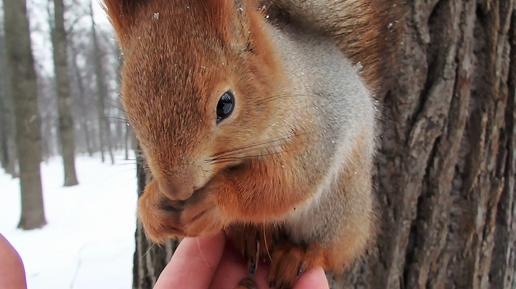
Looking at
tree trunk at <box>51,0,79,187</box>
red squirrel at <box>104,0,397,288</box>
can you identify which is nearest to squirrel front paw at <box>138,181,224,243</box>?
red squirrel at <box>104,0,397,288</box>

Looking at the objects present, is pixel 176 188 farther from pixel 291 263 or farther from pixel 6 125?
pixel 6 125

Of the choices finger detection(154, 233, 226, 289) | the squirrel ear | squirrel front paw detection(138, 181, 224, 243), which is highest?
the squirrel ear

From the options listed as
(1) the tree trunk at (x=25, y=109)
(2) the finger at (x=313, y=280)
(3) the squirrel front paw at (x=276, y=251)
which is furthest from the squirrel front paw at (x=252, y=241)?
(1) the tree trunk at (x=25, y=109)

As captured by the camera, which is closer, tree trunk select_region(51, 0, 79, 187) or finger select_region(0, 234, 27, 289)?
finger select_region(0, 234, 27, 289)

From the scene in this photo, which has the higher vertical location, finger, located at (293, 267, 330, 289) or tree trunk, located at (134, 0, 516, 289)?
tree trunk, located at (134, 0, 516, 289)

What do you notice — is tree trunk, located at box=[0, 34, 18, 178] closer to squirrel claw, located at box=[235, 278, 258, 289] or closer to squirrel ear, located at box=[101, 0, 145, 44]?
squirrel ear, located at box=[101, 0, 145, 44]

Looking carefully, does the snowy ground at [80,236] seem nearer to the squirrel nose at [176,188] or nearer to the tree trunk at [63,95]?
the tree trunk at [63,95]

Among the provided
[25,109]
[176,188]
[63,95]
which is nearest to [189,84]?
[176,188]
